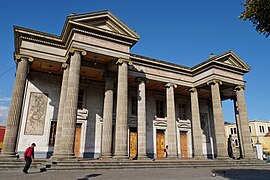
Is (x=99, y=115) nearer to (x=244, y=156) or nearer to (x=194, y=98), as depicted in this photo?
(x=194, y=98)

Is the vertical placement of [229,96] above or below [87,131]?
above

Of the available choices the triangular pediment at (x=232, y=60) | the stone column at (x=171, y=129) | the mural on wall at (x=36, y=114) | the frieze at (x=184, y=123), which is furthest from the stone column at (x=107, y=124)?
the triangular pediment at (x=232, y=60)

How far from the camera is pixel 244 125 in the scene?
61.6ft

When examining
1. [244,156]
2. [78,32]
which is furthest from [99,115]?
[244,156]

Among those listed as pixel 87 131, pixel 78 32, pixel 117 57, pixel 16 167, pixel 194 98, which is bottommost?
pixel 16 167

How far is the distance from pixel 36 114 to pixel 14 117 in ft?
12.9

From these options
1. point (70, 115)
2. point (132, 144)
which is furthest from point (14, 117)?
point (132, 144)

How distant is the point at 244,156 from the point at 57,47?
1823cm

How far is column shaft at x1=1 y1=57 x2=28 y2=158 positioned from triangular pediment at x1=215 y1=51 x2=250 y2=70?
16287 millimetres

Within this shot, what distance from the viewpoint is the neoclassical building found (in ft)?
43.4

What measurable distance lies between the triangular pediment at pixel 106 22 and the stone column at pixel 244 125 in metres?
11.6

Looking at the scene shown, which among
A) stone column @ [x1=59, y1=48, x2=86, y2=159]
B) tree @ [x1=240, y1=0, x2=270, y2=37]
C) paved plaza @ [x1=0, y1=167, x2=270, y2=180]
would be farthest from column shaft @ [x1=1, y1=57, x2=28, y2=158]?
tree @ [x1=240, y1=0, x2=270, y2=37]

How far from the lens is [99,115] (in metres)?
18.6

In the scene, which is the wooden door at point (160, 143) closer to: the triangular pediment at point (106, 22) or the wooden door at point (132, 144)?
the wooden door at point (132, 144)
